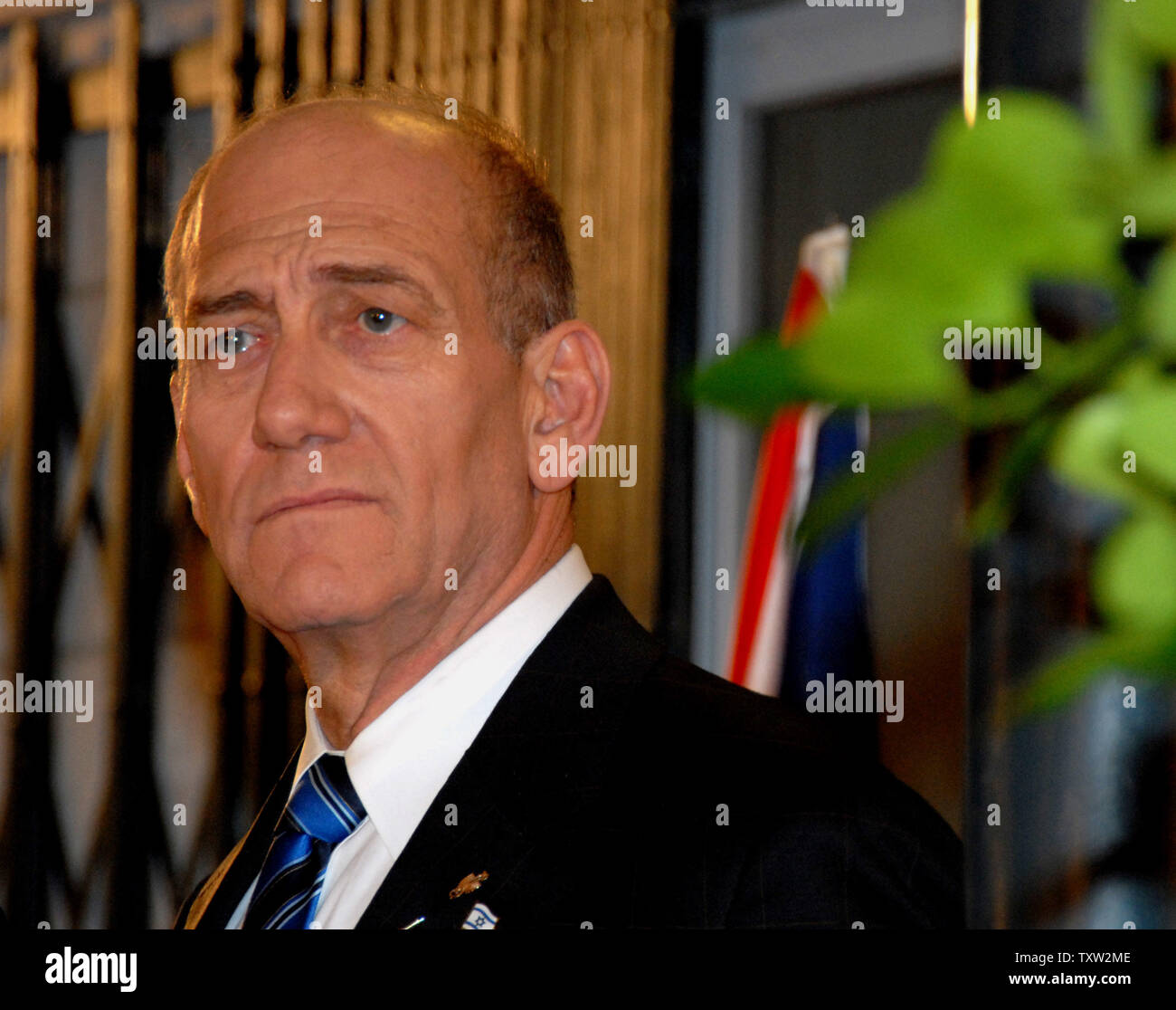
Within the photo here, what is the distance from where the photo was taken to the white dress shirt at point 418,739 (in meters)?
0.96

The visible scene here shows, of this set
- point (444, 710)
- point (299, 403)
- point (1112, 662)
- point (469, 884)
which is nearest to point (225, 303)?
point (299, 403)

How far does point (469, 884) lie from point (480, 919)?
0.10 ft

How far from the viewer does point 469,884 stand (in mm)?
860

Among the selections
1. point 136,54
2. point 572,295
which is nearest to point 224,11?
point 136,54

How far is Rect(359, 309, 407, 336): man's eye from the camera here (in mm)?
1082

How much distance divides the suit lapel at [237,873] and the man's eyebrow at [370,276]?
39cm

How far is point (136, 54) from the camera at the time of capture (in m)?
3.18

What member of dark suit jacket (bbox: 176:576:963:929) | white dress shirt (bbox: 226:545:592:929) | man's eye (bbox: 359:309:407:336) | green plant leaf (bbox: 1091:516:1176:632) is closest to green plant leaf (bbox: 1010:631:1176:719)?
green plant leaf (bbox: 1091:516:1176:632)

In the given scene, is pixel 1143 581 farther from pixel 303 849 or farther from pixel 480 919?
pixel 303 849

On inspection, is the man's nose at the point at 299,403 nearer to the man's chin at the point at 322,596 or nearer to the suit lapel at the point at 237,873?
the man's chin at the point at 322,596

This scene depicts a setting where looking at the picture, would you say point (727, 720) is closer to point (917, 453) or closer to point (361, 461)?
point (361, 461)

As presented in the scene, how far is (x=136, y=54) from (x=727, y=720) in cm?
272

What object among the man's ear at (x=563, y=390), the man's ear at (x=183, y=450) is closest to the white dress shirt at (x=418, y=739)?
the man's ear at (x=563, y=390)

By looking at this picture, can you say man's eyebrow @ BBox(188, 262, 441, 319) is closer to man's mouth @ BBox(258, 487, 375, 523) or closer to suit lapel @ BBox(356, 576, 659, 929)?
man's mouth @ BBox(258, 487, 375, 523)
